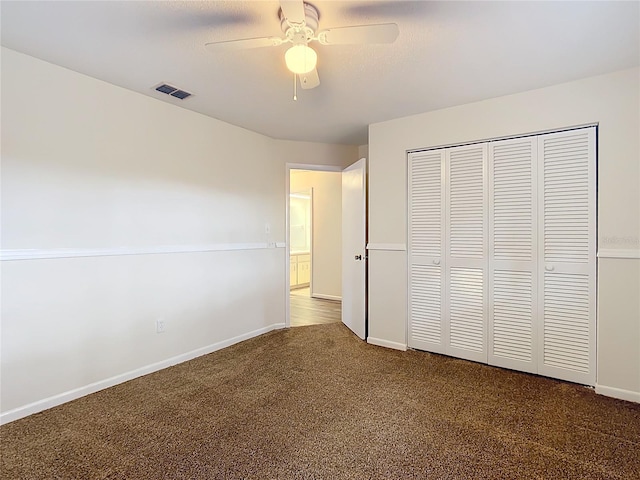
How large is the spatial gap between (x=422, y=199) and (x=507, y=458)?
2.10 metres

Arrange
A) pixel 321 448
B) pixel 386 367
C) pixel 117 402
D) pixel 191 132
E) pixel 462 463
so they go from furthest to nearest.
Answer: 1. pixel 191 132
2. pixel 386 367
3. pixel 117 402
4. pixel 321 448
5. pixel 462 463

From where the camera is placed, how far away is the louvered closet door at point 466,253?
2.97m

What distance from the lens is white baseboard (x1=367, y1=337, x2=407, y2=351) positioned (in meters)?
3.35

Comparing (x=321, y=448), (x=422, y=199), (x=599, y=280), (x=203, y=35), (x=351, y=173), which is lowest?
(x=321, y=448)

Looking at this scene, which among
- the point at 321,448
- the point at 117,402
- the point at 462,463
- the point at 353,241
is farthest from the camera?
the point at 353,241

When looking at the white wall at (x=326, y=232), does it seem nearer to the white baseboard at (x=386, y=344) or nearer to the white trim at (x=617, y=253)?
the white baseboard at (x=386, y=344)

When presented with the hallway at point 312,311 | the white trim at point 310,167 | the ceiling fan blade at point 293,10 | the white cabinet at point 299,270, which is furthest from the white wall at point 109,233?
the white cabinet at point 299,270

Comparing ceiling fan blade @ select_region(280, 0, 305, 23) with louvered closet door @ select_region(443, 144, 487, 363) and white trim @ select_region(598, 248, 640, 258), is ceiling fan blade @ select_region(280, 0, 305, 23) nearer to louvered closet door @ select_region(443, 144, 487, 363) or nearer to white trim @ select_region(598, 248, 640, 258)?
louvered closet door @ select_region(443, 144, 487, 363)

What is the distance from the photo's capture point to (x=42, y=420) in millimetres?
2104

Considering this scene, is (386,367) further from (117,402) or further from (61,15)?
(61,15)

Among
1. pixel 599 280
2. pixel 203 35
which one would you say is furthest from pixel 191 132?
pixel 599 280

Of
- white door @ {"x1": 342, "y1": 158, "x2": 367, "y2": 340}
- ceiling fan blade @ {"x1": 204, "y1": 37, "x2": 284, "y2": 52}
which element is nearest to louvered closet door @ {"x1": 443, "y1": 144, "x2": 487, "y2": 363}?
white door @ {"x1": 342, "y1": 158, "x2": 367, "y2": 340}

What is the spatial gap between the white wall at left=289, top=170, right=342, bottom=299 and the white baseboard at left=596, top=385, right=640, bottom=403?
3.86 meters

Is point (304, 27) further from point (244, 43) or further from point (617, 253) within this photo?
point (617, 253)
